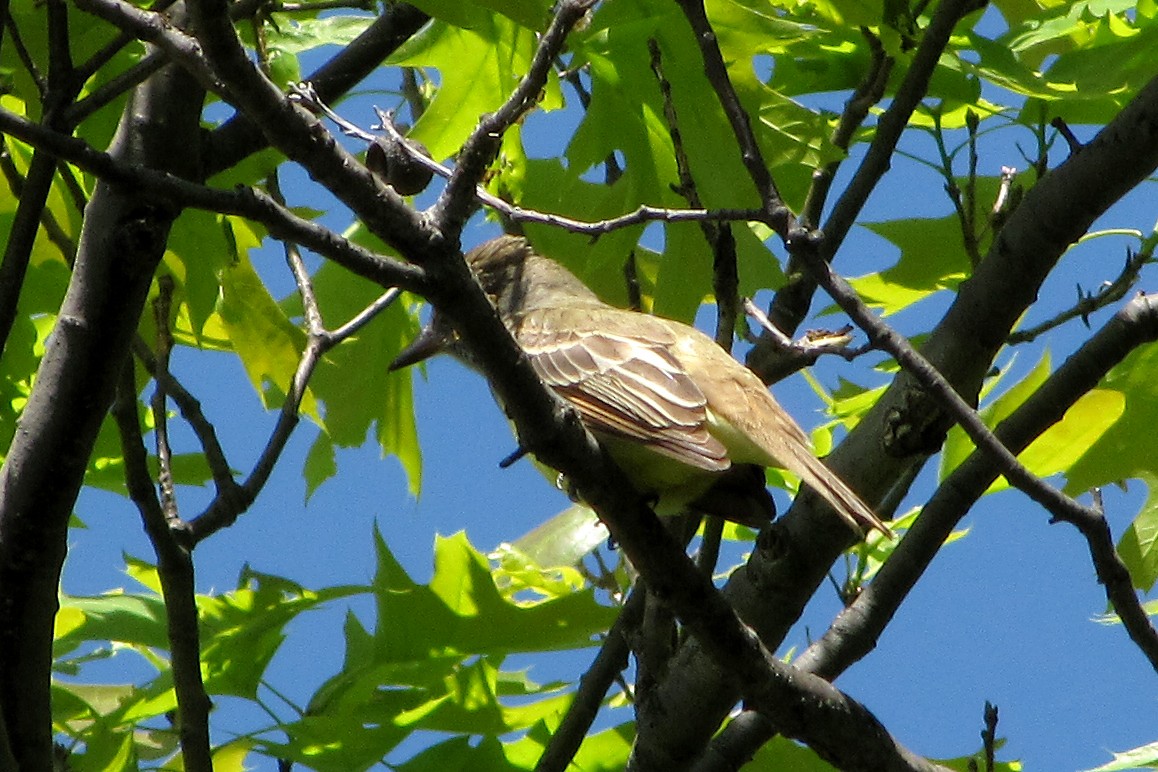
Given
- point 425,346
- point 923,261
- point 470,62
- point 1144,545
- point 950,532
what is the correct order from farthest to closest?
point 425,346
point 923,261
point 1144,545
point 470,62
point 950,532

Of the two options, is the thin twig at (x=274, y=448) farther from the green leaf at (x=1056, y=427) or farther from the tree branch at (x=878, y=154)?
the green leaf at (x=1056, y=427)

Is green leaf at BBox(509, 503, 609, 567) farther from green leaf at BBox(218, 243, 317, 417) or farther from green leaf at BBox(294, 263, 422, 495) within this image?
green leaf at BBox(218, 243, 317, 417)

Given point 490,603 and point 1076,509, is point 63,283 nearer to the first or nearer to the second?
point 490,603

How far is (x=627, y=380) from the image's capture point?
4039 mm

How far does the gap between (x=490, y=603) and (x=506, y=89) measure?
135 cm

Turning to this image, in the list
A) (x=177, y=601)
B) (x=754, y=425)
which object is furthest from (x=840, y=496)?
(x=177, y=601)

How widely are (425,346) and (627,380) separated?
0.65 m

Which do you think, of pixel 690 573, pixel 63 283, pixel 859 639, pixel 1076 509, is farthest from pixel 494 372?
pixel 63 283

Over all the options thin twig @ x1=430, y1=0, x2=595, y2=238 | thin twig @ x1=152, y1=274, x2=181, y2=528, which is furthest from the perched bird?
thin twig @ x1=430, y1=0, x2=595, y2=238

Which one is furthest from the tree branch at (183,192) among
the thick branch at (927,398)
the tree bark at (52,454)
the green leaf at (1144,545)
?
the green leaf at (1144,545)

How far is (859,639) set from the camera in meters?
3.61

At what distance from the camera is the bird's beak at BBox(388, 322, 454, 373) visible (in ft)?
14.1

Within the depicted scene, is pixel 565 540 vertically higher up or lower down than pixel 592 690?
higher up

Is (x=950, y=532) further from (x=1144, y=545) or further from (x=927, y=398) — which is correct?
(x=1144, y=545)
